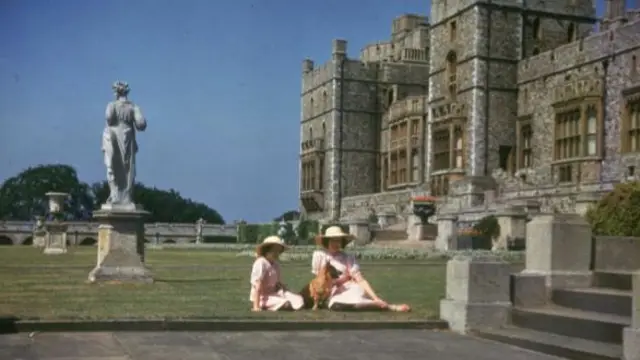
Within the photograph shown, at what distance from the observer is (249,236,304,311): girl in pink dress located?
45.1 ft

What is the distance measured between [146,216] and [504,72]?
119ft

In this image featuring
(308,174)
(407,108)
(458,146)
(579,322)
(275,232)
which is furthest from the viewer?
(308,174)

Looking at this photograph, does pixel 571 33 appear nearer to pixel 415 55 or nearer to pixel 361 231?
pixel 361 231

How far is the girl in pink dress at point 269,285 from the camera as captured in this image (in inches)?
541

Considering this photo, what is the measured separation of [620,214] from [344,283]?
388 cm

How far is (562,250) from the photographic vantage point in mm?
13070

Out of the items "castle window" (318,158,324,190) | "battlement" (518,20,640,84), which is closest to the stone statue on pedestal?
"battlement" (518,20,640,84)

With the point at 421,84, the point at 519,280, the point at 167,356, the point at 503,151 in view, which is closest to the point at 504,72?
the point at 503,151

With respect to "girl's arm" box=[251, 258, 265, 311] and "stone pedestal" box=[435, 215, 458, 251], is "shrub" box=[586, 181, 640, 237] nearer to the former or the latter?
"girl's arm" box=[251, 258, 265, 311]

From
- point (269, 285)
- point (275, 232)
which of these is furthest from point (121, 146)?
point (275, 232)

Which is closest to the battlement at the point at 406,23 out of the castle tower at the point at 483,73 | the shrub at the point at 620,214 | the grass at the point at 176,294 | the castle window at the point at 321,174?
the castle window at the point at 321,174

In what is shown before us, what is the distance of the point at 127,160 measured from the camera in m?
19.1

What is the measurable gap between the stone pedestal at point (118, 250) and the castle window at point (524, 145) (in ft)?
115

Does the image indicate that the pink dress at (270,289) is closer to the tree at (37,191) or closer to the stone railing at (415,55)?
the stone railing at (415,55)
